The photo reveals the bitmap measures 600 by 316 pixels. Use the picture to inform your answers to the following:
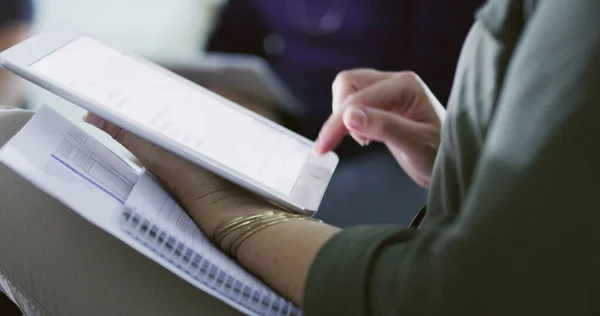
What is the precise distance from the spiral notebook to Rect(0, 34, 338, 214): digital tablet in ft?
0.20

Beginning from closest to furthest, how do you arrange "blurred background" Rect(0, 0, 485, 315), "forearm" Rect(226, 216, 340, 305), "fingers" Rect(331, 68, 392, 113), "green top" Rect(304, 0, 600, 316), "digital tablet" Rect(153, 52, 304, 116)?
1. "green top" Rect(304, 0, 600, 316)
2. "forearm" Rect(226, 216, 340, 305)
3. "fingers" Rect(331, 68, 392, 113)
4. "digital tablet" Rect(153, 52, 304, 116)
5. "blurred background" Rect(0, 0, 485, 315)

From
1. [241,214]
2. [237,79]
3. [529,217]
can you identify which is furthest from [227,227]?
[237,79]

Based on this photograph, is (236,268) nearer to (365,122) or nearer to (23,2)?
(365,122)

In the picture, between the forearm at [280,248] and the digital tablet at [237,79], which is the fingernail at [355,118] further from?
the digital tablet at [237,79]

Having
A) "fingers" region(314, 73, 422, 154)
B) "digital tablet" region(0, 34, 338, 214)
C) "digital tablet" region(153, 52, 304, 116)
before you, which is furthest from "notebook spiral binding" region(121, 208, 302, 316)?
"digital tablet" region(153, 52, 304, 116)

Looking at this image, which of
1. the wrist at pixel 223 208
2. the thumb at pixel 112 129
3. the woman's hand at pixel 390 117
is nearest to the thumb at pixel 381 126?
the woman's hand at pixel 390 117

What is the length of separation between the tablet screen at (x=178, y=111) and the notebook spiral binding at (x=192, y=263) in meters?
0.15

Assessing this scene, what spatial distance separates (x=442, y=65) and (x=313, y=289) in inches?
43.5

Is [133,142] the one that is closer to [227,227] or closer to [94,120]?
[94,120]

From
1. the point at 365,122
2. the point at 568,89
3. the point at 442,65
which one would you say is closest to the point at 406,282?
the point at 568,89

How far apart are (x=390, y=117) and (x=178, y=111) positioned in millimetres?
225

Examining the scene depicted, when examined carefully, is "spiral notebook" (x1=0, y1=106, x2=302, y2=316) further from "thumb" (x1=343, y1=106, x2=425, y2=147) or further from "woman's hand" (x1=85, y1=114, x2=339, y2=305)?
"thumb" (x1=343, y1=106, x2=425, y2=147)

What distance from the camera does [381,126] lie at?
0.59 meters

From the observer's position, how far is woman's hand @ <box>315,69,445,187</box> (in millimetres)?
594
